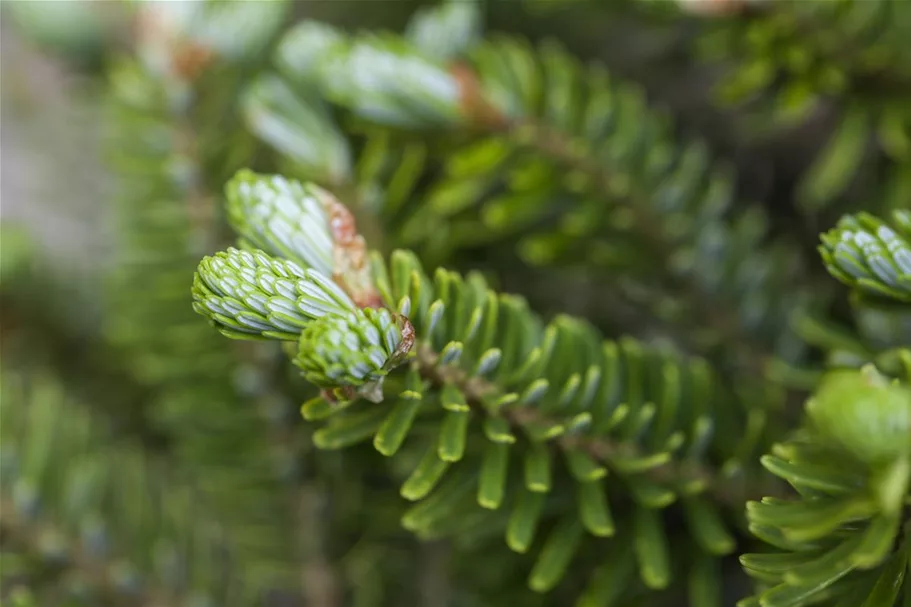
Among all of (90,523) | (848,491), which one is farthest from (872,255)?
(90,523)

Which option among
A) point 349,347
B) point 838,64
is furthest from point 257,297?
point 838,64

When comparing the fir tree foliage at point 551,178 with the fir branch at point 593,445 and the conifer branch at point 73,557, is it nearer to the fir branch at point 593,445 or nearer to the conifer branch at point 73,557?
the fir branch at point 593,445

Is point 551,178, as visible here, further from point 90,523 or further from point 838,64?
point 90,523

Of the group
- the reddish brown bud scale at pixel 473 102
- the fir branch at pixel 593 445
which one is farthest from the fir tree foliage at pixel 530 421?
the reddish brown bud scale at pixel 473 102

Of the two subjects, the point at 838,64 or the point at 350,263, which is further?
the point at 838,64

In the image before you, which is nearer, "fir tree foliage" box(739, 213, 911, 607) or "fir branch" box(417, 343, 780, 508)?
"fir tree foliage" box(739, 213, 911, 607)

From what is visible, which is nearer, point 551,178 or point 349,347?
point 349,347

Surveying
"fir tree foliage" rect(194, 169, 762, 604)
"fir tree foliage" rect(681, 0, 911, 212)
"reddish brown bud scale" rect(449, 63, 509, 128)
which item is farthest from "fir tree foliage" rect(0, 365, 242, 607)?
"fir tree foliage" rect(681, 0, 911, 212)

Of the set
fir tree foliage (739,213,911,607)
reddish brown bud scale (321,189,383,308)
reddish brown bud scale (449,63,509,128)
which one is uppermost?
reddish brown bud scale (449,63,509,128)

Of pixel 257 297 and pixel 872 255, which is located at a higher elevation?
pixel 257 297

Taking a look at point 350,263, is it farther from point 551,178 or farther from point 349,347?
point 551,178

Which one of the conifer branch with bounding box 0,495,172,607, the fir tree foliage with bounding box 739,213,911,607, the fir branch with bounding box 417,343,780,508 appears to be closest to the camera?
the fir tree foliage with bounding box 739,213,911,607

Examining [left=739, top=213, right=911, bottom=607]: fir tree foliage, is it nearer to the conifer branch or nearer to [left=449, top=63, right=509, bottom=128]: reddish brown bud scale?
[left=449, top=63, right=509, bottom=128]: reddish brown bud scale
